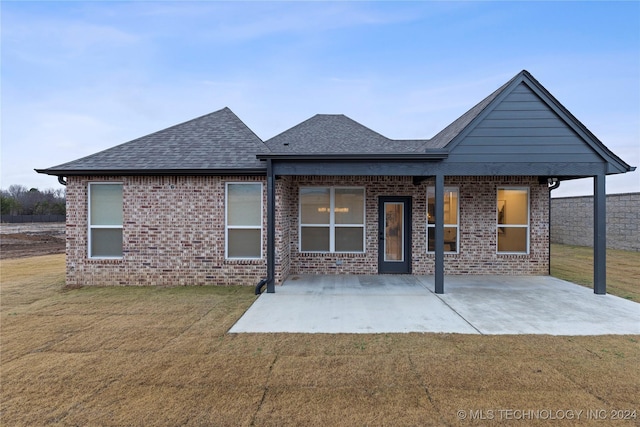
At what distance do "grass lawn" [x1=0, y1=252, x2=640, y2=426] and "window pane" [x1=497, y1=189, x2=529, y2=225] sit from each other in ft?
16.2

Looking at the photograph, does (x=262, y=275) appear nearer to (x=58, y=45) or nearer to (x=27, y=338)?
(x=27, y=338)

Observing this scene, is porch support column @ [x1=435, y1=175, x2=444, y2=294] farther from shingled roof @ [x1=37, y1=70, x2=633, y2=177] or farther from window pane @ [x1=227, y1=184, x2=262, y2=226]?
Result: window pane @ [x1=227, y1=184, x2=262, y2=226]

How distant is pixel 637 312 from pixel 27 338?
1028cm

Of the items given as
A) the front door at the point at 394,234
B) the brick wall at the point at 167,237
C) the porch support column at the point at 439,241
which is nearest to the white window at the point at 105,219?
the brick wall at the point at 167,237

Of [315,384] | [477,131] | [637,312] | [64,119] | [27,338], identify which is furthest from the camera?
[64,119]

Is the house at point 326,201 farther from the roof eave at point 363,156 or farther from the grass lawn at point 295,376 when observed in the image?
the grass lawn at point 295,376

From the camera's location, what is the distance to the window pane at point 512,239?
28.1 ft

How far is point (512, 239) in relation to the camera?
859 cm

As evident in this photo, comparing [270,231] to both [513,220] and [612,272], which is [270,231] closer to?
[513,220]

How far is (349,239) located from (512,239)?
16.2 feet

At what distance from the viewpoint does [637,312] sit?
5.25m

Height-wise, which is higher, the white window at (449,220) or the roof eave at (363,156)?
the roof eave at (363,156)

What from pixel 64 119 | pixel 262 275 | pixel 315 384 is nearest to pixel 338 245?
pixel 262 275

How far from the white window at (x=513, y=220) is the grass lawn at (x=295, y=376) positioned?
4.70m
